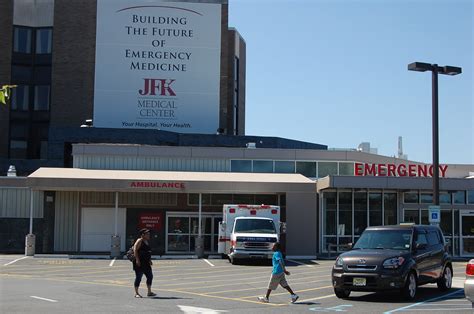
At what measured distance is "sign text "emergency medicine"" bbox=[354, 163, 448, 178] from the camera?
34656 mm

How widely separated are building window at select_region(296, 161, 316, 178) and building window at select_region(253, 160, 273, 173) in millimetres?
1518

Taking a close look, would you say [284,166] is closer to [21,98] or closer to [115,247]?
[115,247]

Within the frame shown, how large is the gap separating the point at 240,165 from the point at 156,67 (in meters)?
16.1

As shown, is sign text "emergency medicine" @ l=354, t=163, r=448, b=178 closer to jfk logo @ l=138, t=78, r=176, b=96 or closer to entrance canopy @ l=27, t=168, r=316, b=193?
entrance canopy @ l=27, t=168, r=316, b=193

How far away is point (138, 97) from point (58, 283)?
105 feet

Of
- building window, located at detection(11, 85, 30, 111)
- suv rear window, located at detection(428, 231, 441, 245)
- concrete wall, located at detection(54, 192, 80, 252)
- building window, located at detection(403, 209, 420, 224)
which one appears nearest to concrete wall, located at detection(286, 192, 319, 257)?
building window, located at detection(403, 209, 420, 224)

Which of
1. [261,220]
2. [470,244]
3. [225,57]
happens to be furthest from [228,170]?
[225,57]

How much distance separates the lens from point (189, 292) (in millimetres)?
17594

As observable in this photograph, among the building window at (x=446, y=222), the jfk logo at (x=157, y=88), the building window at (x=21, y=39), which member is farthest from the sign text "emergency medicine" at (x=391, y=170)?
the building window at (x=21, y=39)

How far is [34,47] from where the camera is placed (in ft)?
174

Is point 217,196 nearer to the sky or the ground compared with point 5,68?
nearer to the ground

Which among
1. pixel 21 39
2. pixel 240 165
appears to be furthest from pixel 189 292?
pixel 21 39

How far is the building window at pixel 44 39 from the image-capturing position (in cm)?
5288

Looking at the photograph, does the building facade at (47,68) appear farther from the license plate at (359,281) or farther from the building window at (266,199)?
the license plate at (359,281)
